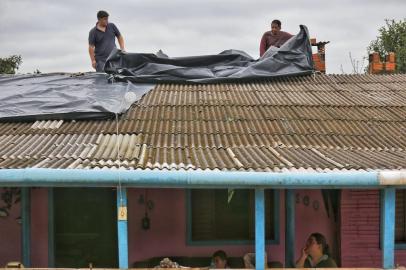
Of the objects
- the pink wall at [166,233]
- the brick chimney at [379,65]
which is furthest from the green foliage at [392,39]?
the pink wall at [166,233]

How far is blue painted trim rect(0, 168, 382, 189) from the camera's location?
490cm

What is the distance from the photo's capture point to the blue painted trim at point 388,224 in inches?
210

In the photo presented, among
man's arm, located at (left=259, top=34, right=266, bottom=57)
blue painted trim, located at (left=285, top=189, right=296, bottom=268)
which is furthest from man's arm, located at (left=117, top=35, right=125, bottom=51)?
blue painted trim, located at (left=285, top=189, right=296, bottom=268)

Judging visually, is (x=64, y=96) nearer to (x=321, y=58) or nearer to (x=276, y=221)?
(x=276, y=221)

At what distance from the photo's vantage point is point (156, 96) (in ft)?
27.4

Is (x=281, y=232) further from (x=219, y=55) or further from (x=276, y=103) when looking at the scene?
(x=219, y=55)

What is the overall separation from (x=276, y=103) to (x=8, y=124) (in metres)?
4.23

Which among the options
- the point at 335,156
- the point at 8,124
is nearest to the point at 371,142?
the point at 335,156

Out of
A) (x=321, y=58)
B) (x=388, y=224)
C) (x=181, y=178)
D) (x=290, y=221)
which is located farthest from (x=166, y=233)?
(x=321, y=58)

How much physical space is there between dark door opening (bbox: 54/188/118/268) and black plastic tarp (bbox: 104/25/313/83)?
8.13ft

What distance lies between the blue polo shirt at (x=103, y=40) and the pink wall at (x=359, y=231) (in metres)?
5.77

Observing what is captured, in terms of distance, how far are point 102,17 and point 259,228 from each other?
6.53 metres

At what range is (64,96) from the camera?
780 centimetres

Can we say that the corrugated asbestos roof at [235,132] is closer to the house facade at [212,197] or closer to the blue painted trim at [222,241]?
the house facade at [212,197]
